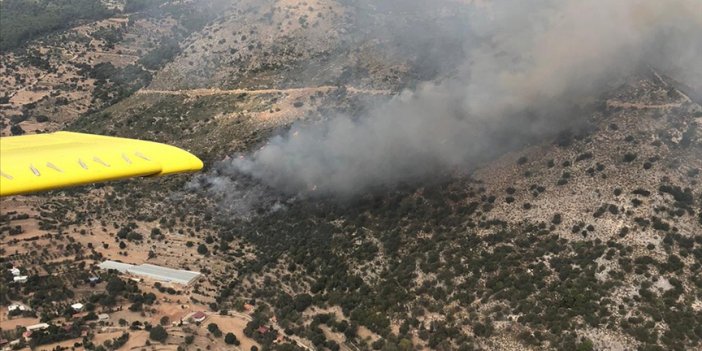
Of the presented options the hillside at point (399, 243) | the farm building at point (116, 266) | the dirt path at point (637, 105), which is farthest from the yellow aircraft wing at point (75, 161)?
the dirt path at point (637, 105)

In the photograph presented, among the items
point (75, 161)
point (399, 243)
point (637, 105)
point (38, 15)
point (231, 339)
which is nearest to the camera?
point (75, 161)

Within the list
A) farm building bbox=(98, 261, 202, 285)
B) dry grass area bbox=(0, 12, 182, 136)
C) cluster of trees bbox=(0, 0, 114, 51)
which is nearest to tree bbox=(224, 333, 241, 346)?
farm building bbox=(98, 261, 202, 285)

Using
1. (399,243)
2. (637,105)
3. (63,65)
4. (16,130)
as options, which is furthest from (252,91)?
(637,105)

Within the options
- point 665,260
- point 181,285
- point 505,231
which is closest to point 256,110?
point 181,285

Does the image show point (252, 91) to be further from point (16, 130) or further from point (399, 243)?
point (399, 243)

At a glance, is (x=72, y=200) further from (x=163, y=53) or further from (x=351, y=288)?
(x=163, y=53)

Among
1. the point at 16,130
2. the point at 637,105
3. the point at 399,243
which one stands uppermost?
the point at 637,105

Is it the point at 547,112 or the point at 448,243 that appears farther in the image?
the point at 547,112
